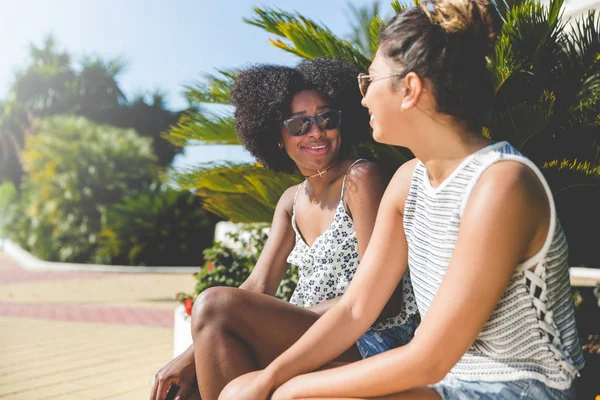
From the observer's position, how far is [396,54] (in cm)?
148

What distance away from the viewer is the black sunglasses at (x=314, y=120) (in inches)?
100

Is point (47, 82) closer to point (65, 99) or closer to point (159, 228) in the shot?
point (65, 99)

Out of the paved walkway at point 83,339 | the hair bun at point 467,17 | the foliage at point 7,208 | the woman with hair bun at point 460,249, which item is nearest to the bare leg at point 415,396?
the woman with hair bun at point 460,249

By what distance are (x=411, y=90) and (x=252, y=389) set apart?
84 centimetres

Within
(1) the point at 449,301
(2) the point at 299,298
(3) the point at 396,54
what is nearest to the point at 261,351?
(2) the point at 299,298

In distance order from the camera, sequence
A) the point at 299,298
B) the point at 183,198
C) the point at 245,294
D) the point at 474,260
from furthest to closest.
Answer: the point at 183,198 → the point at 299,298 → the point at 245,294 → the point at 474,260

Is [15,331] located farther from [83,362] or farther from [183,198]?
[183,198]

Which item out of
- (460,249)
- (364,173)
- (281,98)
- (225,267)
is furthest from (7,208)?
(460,249)

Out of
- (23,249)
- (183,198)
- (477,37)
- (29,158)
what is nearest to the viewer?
(477,37)

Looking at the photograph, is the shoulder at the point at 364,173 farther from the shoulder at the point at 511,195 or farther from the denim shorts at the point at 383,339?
the shoulder at the point at 511,195

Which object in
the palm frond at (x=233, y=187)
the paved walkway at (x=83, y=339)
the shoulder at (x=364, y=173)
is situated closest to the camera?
the shoulder at (x=364, y=173)

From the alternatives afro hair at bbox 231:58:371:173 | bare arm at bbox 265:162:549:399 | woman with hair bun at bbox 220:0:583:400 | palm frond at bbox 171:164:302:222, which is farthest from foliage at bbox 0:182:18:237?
bare arm at bbox 265:162:549:399

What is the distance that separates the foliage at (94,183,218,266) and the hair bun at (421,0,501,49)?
14.2 metres

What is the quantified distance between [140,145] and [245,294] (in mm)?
17863
